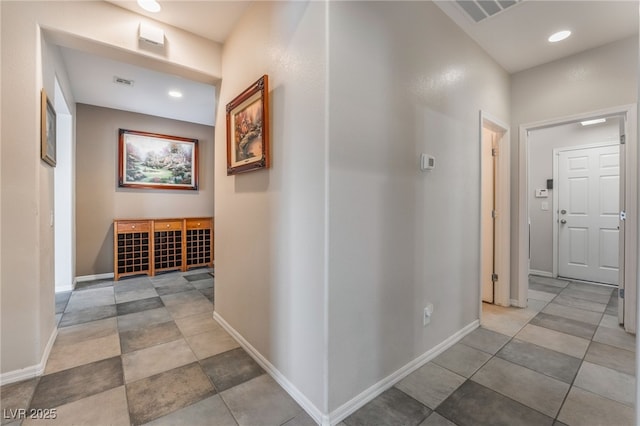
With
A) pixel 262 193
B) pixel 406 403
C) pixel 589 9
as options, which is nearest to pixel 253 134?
pixel 262 193

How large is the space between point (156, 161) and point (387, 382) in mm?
4770

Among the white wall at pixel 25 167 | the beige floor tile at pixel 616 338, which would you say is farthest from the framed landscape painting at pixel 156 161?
the beige floor tile at pixel 616 338

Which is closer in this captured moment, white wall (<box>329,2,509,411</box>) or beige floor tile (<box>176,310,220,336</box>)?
white wall (<box>329,2,509,411</box>)

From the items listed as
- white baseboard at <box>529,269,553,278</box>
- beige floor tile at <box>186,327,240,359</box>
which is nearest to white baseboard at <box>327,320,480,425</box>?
beige floor tile at <box>186,327,240,359</box>

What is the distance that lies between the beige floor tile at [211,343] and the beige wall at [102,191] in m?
3.02

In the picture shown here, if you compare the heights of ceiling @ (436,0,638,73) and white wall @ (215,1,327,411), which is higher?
ceiling @ (436,0,638,73)

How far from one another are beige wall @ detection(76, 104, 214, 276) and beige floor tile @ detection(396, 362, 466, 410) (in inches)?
182

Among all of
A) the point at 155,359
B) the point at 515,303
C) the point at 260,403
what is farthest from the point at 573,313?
the point at 155,359

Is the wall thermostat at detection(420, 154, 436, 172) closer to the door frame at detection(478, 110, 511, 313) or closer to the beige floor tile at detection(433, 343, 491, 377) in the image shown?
the beige floor tile at detection(433, 343, 491, 377)

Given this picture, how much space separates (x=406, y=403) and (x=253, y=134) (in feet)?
6.65

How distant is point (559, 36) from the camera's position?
8.25ft

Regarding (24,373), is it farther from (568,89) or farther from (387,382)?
(568,89)

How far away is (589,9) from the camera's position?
2.17m

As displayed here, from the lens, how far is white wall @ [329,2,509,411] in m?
1.47
